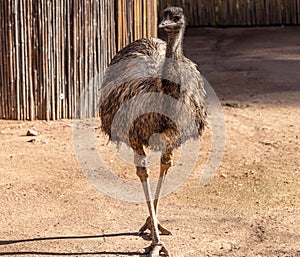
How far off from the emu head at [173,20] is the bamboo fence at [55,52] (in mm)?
2935

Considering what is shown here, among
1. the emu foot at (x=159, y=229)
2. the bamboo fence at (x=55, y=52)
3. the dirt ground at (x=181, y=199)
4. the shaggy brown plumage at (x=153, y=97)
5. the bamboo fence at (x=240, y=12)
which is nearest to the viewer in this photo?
the shaggy brown plumage at (x=153, y=97)

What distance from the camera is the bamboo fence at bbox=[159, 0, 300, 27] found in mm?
14109

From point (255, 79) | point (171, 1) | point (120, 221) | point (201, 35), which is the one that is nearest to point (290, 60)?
point (255, 79)

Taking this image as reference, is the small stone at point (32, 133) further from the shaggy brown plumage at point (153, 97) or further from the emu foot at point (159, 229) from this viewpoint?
the emu foot at point (159, 229)

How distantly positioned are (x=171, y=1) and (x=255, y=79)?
16.1ft

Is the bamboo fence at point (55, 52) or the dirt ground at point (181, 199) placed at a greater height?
the bamboo fence at point (55, 52)

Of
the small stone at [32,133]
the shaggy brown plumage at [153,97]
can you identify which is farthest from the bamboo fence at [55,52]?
the shaggy brown plumage at [153,97]

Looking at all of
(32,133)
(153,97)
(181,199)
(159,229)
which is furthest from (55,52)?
(153,97)

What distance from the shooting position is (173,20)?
4.91 metres

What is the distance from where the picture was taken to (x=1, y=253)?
492 centimetres

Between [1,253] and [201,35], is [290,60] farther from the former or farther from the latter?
[1,253]

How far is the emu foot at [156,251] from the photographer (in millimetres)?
4867

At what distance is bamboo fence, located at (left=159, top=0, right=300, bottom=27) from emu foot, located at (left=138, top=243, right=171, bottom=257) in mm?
9771

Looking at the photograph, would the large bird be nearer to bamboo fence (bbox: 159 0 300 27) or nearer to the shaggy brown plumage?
the shaggy brown plumage
